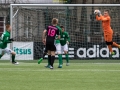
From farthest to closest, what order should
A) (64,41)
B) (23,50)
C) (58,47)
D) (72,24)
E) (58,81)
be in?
1. (72,24)
2. (23,50)
3. (64,41)
4. (58,47)
5. (58,81)

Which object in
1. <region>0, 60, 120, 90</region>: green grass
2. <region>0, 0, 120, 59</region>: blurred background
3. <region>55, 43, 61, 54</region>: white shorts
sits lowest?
<region>0, 60, 120, 90</region>: green grass

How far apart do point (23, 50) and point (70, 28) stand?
3.09m

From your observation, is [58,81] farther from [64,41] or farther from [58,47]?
[64,41]

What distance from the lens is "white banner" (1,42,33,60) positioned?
91.4ft

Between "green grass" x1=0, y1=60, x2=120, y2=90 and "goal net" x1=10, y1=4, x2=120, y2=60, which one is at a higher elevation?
"goal net" x1=10, y1=4, x2=120, y2=60

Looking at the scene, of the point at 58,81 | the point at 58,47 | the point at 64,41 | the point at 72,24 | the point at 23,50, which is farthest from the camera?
the point at 72,24

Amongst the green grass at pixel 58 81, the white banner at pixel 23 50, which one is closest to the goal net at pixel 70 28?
the white banner at pixel 23 50

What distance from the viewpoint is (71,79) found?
15008 millimetres

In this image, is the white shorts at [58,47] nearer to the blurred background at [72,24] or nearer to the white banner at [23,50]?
the white banner at [23,50]

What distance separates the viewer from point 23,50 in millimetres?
28000

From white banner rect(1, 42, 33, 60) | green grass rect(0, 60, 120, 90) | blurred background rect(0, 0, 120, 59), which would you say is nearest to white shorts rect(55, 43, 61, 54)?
green grass rect(0, 60, 120, 90)

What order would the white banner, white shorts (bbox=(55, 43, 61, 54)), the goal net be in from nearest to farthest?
white shorts (bbox=(55, 43, 61, 54)) < the white banner < the goal net

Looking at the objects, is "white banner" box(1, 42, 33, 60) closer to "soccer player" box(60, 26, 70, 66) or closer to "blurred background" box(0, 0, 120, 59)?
"blurred background" box(0, 0, 120, 59)

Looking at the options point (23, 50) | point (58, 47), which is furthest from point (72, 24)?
point (58, 47)
